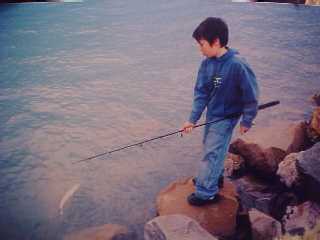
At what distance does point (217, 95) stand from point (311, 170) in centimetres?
122

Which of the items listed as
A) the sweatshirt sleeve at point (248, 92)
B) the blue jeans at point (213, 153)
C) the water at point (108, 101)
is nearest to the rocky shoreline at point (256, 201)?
the blue jeans at point (213, 153)

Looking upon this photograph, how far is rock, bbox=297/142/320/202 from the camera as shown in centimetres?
329

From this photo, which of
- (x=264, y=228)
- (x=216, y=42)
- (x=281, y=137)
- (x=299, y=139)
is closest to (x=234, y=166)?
(x=281, y=137)

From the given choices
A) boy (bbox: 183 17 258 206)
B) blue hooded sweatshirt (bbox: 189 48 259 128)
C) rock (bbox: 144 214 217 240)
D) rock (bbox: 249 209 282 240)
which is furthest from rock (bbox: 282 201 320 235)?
blue hooded sweatshirt (bbox: 189 48 259 128)

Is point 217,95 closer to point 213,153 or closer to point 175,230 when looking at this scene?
point 213,153

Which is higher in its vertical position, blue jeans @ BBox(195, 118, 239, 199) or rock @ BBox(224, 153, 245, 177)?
blue jeans @ BBox(195, 118, 239, 199)

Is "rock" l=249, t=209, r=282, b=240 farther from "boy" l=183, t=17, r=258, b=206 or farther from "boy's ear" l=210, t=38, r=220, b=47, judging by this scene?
"boy's ear" l=210, t=38, r=220, b=47

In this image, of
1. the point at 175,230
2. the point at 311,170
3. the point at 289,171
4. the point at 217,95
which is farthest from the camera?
the point at 289,171

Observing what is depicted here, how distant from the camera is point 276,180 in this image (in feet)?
14.1

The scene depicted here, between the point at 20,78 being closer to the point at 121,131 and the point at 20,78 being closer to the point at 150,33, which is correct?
the point at 121,131

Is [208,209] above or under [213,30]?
under

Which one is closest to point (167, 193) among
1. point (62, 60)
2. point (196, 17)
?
point (62, 60)

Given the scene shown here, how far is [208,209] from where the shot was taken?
11.8 ft

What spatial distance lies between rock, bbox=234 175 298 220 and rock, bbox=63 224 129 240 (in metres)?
1.47
